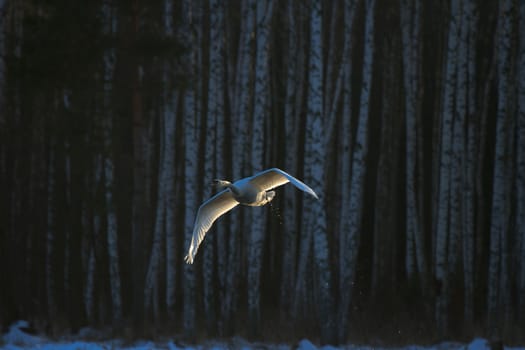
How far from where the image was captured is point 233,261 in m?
14.5

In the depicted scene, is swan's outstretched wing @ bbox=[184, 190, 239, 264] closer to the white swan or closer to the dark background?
the white swan

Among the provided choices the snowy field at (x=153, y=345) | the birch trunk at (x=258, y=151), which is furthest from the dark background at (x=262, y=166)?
the snowy field at (x=153, y=345)

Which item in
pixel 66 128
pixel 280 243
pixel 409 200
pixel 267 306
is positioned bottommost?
pixel 267 306

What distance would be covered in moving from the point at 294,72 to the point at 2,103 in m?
5.50

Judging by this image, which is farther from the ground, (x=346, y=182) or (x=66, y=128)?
(x=66, y=128)

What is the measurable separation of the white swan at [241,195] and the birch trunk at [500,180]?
5024 millimetres

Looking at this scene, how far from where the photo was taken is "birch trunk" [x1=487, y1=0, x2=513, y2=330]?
525 inches

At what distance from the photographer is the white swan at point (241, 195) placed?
930 cm

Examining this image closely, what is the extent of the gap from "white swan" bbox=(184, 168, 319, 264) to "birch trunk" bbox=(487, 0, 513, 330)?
16.5 feet

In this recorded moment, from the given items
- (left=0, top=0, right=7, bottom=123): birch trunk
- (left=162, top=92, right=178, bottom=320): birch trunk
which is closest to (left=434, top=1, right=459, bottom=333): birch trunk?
(left=162, top=92, right=178, bottom=320): birch trunk

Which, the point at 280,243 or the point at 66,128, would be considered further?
the point at 280,243

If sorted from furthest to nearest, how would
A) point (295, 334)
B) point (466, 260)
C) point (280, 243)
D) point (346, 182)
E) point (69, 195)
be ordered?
point (280, 243), point (69, 195), point (346, 182), point (466, 260), point (295, 334)

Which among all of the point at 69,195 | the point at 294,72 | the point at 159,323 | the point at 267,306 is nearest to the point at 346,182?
the point at 294,72

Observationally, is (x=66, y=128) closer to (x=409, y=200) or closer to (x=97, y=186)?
(x=97, y=186)
